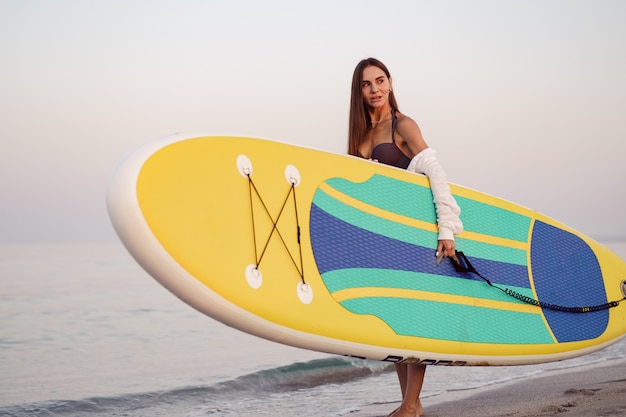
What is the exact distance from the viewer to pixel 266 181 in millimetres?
2807

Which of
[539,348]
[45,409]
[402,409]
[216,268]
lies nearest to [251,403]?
[45,409]

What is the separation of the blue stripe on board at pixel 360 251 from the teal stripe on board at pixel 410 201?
5.5 inches

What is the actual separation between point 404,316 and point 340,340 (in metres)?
0.35

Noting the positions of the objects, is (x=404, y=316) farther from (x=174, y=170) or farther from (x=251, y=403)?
(x=251, y=403)

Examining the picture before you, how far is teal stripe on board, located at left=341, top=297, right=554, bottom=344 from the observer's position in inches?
116

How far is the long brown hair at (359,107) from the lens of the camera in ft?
10.4

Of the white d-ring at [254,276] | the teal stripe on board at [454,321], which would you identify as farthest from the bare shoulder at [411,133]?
the white d-ring at [254,276]

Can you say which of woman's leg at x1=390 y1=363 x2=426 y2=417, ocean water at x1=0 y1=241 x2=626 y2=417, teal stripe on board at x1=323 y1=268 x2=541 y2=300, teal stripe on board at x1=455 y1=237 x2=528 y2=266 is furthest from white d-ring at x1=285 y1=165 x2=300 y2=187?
ocean water at x1=0 y1=241 x2=626 y2=417

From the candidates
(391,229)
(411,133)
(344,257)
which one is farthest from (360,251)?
(411,133)

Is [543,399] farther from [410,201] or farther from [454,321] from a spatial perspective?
[410,201]

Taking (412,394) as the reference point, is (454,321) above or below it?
above

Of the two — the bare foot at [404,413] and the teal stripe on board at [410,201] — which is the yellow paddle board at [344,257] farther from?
the bare foot at [404,413]

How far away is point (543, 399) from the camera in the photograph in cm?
370

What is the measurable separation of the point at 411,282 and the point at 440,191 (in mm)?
412
